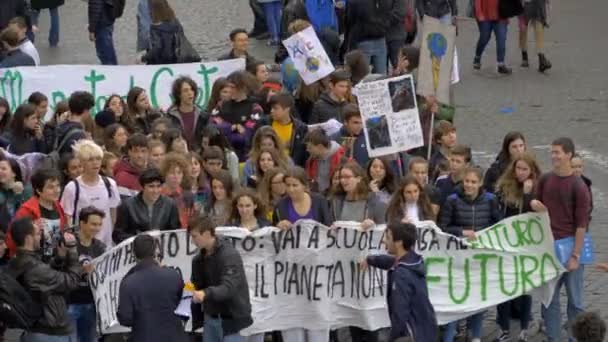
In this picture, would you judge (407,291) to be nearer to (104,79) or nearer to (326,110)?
(326,110)

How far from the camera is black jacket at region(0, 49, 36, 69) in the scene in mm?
16781

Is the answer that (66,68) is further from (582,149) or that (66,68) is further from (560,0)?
(560,0)

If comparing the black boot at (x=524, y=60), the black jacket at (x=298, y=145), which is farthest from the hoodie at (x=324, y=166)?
the black boot at (x=524, y=60)

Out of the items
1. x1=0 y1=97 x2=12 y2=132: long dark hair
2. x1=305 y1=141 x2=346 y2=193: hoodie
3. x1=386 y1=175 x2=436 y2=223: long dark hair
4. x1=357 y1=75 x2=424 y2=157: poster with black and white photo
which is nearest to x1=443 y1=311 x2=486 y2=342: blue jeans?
x1=386 y1=175 x2=436 y2=223: long dark hair

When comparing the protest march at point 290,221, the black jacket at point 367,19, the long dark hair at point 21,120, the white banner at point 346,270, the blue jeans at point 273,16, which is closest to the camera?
the protest march at point 290,221

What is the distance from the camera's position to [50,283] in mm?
10844

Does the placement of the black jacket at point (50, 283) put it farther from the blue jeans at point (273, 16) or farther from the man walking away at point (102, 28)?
the blue jeans at point (273, 16)

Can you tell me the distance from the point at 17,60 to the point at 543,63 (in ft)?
25.5

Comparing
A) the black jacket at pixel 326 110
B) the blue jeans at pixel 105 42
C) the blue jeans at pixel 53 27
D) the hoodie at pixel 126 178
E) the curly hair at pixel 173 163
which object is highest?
the blue jeans at pixel 53 27

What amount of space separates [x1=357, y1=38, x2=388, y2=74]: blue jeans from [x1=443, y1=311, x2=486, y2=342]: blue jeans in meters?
6.90

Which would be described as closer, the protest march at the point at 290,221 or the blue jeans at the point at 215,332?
the protest march at the point at 290,221

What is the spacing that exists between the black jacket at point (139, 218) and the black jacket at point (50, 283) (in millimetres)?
840

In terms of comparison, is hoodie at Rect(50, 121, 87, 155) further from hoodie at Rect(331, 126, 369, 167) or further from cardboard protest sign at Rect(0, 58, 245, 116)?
cardboard protest sign at Rect(0, 58, 245, 116)

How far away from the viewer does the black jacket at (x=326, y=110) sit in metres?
14.9
